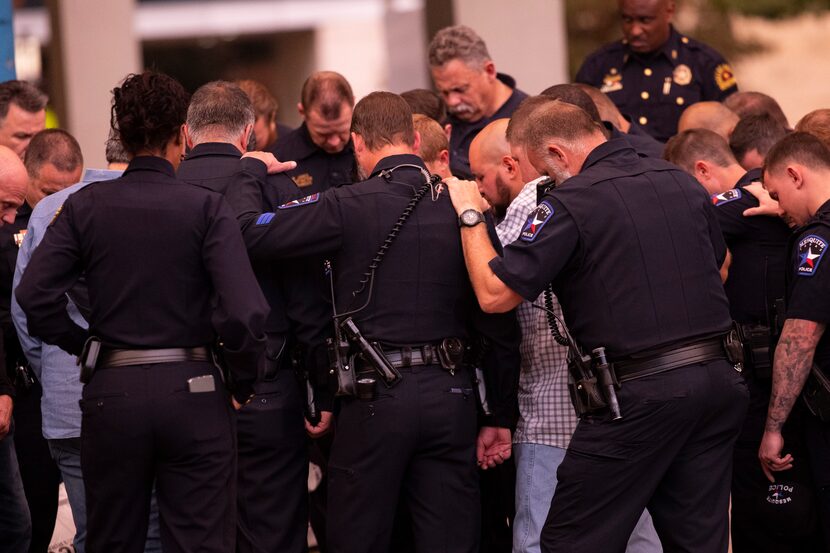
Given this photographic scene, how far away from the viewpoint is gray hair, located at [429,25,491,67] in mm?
6758

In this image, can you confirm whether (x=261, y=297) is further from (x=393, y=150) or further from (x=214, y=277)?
(x=393, y=150)

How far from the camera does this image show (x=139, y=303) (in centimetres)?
420

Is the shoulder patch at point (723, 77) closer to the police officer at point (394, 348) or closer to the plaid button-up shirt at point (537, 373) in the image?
the plaid button-up shirt at point (537, 373)

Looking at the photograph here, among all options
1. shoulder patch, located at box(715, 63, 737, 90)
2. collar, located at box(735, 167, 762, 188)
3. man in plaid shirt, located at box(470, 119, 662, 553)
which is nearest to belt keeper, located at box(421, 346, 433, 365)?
man in plaid shirt, located at box(470, 119, 662, 553)

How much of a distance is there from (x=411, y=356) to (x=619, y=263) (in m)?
0.85

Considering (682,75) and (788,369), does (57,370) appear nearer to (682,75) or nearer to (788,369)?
(788,369)

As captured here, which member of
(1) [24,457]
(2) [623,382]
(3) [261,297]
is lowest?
(1) [24,457]

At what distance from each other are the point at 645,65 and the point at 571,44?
11.0 meters

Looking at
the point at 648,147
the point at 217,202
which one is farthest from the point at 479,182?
the point at 217,202

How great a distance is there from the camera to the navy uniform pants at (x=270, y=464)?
5098mm

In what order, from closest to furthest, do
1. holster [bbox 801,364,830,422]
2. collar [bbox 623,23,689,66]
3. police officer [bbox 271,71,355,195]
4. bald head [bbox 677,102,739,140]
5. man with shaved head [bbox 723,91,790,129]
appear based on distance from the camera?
1. holster [bbox 801,364,830,422]
2. police officer [bbox 271,71,355,195]
3. bald head [bbox 677,102,739,140]
4. man with shaved head [bbox 723,91,790,129]
5. collar [bbox 623,23,689,66]

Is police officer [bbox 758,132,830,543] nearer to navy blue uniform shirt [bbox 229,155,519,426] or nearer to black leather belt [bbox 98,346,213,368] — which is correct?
navy blue uniform shirt [bbox 229,155,519,426]

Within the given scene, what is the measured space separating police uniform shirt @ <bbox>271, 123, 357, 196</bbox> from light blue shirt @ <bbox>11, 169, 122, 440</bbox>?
1.73m

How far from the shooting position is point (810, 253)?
16.3 ft
